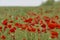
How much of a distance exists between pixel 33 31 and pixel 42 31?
225 mm

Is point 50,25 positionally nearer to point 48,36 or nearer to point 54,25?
point 54,25

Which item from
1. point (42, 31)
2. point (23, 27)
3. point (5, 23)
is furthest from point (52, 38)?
point (5, 23)

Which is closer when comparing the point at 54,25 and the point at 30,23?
the point at 54,25

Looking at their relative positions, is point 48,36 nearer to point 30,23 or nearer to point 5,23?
point 30,23

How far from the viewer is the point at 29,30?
519cm

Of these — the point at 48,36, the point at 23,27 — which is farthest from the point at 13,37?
the point at 48,36

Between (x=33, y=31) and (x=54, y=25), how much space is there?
0.39m

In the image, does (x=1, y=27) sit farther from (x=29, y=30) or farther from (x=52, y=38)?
(x=52, y=38)

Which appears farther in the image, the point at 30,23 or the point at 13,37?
the point at 30,23

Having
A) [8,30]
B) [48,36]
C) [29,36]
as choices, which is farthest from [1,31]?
[48,36]

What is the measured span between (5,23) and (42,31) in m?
0.70

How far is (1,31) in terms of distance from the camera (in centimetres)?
545

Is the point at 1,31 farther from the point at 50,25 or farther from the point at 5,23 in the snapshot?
the point at 50,25

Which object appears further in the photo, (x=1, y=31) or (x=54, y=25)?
(x=1, y=31)
